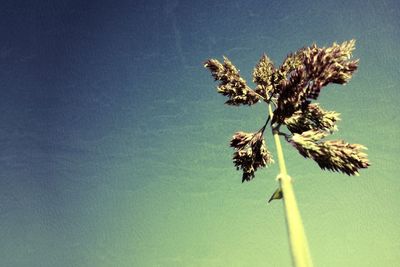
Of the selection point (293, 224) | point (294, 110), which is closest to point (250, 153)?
point (294, 110)

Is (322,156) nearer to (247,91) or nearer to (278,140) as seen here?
(278,140)

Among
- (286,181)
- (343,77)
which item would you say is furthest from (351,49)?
(286,181)

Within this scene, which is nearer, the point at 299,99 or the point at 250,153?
the point at 299,99

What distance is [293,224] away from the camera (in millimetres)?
3627

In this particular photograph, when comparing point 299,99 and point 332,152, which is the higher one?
point 299,99

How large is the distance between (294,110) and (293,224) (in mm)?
1897

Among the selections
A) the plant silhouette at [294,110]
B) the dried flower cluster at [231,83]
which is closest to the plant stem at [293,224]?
the plant silhouette at [294,110]

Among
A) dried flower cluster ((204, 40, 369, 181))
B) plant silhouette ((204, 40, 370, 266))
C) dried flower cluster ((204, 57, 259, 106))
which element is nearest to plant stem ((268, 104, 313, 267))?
plant silhouette ((204, 40, 370, 266))

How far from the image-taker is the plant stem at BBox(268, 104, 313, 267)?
10.8 feet

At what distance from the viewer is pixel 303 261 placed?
3.26 meters

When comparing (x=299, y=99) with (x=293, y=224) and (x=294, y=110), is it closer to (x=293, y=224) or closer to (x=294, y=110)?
(x=294, y=110)

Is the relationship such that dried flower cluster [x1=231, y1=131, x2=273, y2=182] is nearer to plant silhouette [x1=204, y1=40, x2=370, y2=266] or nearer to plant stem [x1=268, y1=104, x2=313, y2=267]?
plant silhouette [x1=204, y1=40, x2=370, y2=266]

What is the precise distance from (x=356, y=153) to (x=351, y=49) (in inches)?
58.4

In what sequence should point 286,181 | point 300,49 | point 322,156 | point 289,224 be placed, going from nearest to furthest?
point 289,224
point 286,181
point 322,156
point 300,49
